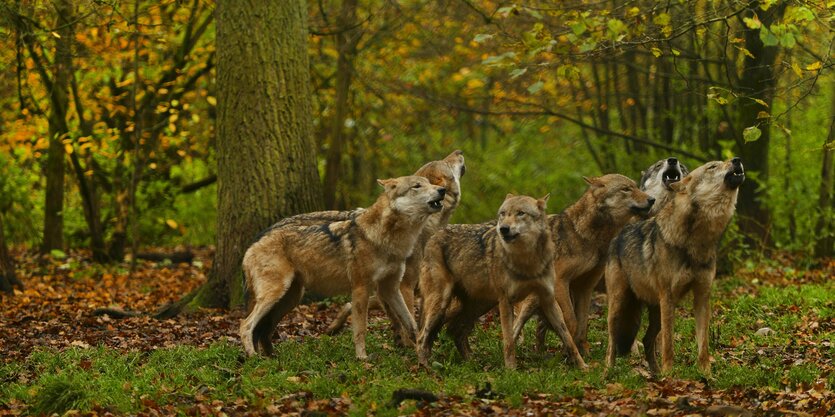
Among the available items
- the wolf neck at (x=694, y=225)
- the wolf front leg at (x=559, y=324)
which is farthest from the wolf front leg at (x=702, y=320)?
the wolf front leg at (x=559, y=324)

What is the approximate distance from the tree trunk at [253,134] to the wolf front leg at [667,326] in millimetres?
5731

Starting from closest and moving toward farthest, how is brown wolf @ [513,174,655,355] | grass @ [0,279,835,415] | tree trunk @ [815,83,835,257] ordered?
grass @ [0,279,835,415], brown wolf @ [513,174,655,355], tree trunk @ [815,83,835,257]

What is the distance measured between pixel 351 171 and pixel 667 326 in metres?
14.7

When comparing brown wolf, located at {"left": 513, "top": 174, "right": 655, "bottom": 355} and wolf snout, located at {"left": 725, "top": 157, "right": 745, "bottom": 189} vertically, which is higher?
wolf snout, located at {"left": 725, "top": 157, "right": 745, "bottom": 189}

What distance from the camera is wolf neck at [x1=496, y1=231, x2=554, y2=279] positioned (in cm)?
933

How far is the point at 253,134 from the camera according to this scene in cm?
1289

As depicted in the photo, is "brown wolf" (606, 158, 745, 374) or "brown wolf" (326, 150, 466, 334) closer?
"brown wolf" (606, 158, 745, 374)

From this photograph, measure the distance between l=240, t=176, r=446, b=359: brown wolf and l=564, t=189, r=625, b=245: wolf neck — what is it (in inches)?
64.8

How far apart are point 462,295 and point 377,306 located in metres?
2.04

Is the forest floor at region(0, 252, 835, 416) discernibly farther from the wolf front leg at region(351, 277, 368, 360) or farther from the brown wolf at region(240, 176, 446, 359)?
the brown wolf at region(240, 176, 446, 359)

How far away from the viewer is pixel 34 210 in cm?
2227

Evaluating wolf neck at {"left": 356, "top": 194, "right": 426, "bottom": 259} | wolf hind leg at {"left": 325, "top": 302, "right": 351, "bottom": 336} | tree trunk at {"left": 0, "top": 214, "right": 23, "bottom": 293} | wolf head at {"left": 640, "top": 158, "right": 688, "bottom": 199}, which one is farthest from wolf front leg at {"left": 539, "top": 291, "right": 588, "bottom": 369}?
tree trunk at {"left": 0, "top": 214, "right": 23, "bottom": 293}

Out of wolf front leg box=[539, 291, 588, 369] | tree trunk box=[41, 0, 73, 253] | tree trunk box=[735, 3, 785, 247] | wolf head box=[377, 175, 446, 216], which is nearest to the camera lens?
wolf front leg box=[539, 291, 588, 369]

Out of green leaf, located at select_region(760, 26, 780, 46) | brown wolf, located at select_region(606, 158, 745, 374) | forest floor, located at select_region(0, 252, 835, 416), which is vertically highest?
green leaf, located at select_region(760, 26, 780, 46)
